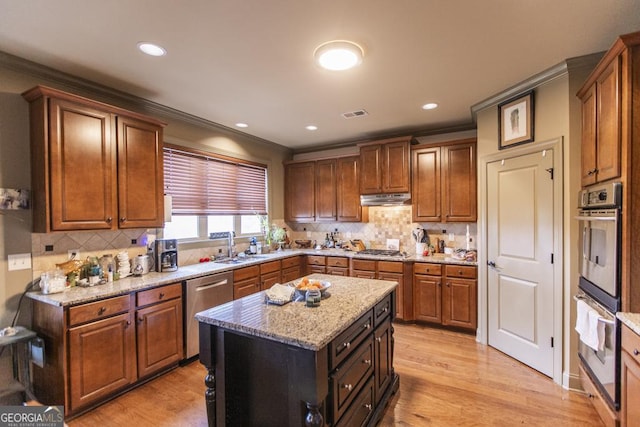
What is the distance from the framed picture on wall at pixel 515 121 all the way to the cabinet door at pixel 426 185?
3.18 feet

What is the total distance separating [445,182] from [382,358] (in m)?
2.60

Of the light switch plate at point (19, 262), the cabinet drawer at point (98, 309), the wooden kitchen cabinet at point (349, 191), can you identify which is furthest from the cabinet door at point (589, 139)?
the light switch plate at point (19, 262)

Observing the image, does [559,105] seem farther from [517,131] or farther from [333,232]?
[333,232]

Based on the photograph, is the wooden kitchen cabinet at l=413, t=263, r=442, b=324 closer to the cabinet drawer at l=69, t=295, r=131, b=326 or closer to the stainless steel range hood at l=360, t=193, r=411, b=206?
the stainless steel range hood at l=360, t=193, r=411, b=206

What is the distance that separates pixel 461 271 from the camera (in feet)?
12.0

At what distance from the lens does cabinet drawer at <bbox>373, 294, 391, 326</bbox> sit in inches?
83.6

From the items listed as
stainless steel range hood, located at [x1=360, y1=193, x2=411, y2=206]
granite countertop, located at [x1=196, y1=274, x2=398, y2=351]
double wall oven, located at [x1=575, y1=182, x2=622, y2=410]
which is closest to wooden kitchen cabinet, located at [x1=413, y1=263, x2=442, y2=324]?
stainless steel range hood, located at [x1=360, y1=193, x2=411, y2=206]

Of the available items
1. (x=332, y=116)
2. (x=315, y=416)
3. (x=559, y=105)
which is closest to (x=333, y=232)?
(x=332, y=116)

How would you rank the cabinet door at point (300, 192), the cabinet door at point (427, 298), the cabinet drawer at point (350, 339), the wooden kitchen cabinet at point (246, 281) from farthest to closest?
the cabinet door at point (300, 192)
the cabinet door at point (427, 298)
the wooden kitchen cabinet at point (246, 281)
the cabinet drawer at point (350, 339)

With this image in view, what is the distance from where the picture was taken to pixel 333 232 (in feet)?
17.2

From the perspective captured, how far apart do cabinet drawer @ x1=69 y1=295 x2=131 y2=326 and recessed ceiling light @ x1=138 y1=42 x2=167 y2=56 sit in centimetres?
192

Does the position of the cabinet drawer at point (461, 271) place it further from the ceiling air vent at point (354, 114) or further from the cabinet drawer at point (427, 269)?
the ceiling air vent at point (354, 114)

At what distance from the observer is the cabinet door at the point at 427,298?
3797 millimetres

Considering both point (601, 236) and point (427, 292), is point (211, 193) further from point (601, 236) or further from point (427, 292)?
point (601, 236)
